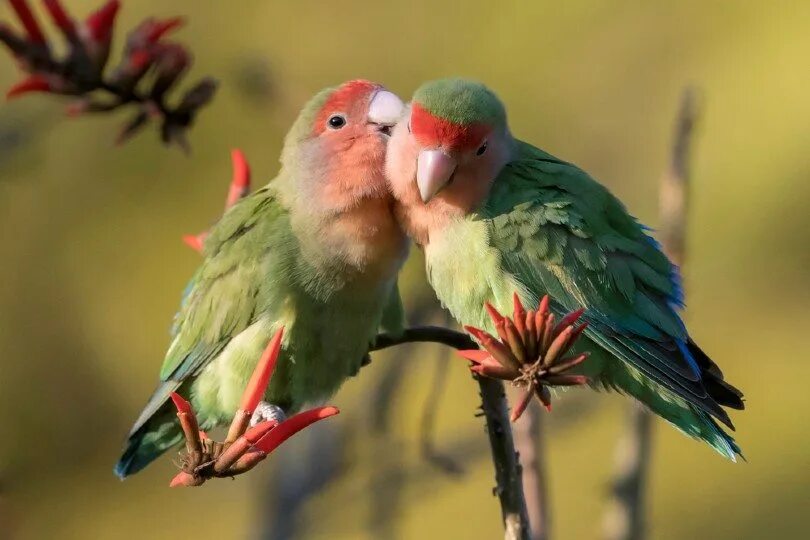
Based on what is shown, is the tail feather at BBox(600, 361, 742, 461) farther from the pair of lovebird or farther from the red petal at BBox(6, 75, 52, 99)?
the red petal at BBox(6, 75, 52, 99)

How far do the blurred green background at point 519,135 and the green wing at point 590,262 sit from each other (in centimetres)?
160

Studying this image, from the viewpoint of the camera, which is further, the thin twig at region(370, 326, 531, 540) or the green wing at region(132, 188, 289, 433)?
the green wing at region(132, 188, 289, 433)

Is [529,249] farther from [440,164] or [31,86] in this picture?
[31,86]

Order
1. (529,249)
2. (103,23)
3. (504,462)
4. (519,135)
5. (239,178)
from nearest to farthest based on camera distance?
(504,462) → (103,23) → (529,249) → (239,178) → (519,135)

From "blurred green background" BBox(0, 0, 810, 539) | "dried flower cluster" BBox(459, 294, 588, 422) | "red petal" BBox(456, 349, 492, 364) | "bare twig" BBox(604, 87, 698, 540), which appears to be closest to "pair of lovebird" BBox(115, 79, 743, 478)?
"bare twig" BBox(604, 87, 698, 540)

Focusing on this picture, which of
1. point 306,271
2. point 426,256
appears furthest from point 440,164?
point 306,271

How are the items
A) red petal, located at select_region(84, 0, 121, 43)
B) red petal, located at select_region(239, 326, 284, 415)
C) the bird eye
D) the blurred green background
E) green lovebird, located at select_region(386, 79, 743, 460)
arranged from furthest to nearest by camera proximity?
the blurred green background < the bird eye < green lovebird, located at select_region(386, 79, 743, 460) < red petal, located at select_region(84, 0, 121, 43) < red petal, located at select_region(239, 326, 284, 415)

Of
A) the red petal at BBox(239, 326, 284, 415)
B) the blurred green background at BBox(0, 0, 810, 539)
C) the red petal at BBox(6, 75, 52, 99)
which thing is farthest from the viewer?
the blurred green background at BBox(0, 0, 810, 539)

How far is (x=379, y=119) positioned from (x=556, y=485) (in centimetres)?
241

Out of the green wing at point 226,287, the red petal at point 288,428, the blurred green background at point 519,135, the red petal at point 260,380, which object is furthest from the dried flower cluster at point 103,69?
the blurred green background at point 519,135

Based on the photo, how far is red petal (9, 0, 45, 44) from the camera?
2.15m

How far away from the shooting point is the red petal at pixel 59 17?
7.23 feet

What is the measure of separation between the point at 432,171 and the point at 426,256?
0.28 m

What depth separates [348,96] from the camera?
256 cm
